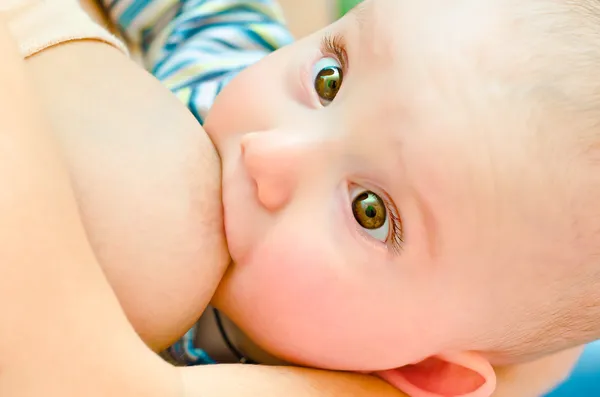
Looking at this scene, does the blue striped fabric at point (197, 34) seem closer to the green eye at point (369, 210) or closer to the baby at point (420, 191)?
the baby at point (420, 191)

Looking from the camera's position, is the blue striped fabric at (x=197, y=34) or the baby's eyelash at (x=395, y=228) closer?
the baby's eyelash at (x=395, y=228)

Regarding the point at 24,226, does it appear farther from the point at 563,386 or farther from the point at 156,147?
the point at 563,386

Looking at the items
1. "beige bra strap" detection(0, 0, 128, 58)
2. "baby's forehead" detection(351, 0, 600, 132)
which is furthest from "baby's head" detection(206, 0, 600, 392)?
"beige bra strap" detection(0, 0, 128, 58)

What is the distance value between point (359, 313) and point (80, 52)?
0.37 m

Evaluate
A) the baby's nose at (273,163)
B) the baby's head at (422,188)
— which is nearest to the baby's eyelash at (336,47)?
the baby's head at (422,188)

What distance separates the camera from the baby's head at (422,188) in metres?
0.56

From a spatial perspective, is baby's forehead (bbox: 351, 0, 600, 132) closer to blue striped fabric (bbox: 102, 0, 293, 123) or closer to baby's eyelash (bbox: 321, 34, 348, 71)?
baby's eyelash (bbox: 321, 34, 348, 71)

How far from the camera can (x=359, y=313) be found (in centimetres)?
64

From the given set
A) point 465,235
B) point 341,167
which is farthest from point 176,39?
point 465,235

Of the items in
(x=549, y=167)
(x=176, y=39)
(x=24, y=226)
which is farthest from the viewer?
(x=176, y=39)

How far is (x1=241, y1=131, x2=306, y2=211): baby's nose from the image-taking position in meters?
0.62

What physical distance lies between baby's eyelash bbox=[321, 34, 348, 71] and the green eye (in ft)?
0.45

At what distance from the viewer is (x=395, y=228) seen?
0.62m

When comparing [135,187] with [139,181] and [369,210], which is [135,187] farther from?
[369,210]
